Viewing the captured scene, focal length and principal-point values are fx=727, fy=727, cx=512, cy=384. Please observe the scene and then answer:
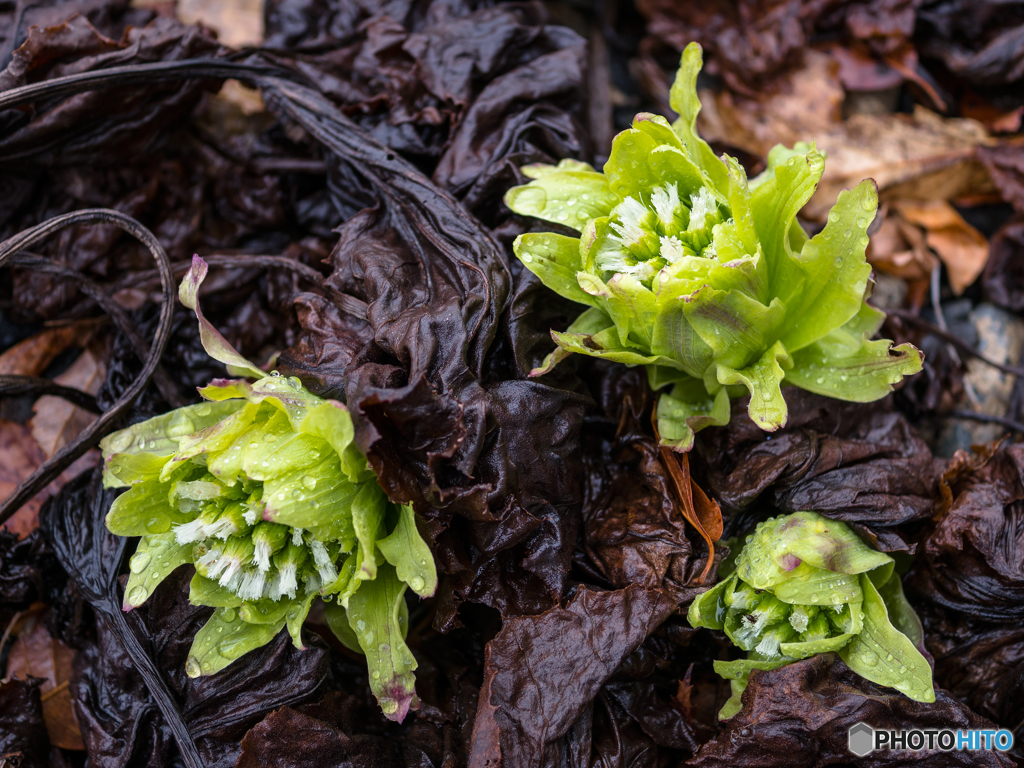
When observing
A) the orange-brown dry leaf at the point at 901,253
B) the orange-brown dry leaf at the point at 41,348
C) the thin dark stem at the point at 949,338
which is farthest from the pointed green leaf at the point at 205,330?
the orange-brown dry leaf at the point at 901,253

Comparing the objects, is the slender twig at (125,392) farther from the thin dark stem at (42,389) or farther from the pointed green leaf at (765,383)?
the pointed green leaf at (765,383)

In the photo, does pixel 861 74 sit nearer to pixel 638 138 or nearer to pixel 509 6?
pixel 509 6

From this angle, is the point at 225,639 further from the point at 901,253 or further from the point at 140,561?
the point at 901,253

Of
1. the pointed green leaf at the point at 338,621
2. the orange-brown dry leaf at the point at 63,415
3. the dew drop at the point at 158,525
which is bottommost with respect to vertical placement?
the pointed green leaf at the point at 338,621

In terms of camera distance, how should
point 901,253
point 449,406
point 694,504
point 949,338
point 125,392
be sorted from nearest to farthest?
point 449,406 < point 694,504 < point 125,392 < point 949,338 < point 901,253

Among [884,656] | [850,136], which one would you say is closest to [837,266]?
[884,656]

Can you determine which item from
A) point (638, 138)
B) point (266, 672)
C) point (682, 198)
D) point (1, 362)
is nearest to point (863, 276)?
point (682, 198)

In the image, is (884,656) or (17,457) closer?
(884,656)
